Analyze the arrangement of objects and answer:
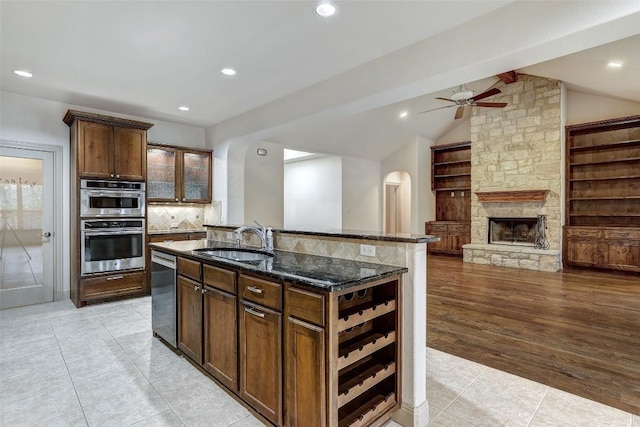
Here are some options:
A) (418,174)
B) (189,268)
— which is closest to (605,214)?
(418,174)

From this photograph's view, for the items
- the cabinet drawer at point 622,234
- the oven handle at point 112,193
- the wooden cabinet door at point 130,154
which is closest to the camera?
the oven handle at point 112,193

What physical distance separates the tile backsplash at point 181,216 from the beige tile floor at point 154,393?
2464mm

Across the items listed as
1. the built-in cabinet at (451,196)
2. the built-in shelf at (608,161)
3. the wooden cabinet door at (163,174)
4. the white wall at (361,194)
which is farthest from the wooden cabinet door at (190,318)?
the built-in shelf at (608,161)

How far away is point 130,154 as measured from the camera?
4.66 metres

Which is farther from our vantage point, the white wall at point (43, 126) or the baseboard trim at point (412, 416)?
the white wall at point (43, 126)

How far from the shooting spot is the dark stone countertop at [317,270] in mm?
1660

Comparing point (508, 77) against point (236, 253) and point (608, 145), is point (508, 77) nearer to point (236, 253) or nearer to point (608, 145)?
point (608, 145)

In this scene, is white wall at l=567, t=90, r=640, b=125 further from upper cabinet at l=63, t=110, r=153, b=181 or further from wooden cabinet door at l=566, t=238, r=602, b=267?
upper cabinet at l=63, t=110, r=153, b=181

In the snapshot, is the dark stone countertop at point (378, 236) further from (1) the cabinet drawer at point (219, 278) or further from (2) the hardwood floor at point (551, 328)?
Answer: (2) the hardwood floor at point (551, 328)

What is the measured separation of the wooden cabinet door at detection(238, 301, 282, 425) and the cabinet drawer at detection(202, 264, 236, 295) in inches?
6.5

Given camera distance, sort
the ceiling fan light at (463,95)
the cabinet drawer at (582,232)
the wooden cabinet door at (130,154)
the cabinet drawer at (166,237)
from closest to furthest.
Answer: the wooden cabinet door at (130,154), the cabinet drawer at (166,237), the ceiling fan light at (463,95), the cabinet drawer at (582,232)

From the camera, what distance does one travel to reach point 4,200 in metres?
4.23

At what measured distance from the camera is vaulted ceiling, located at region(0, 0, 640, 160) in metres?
2.32

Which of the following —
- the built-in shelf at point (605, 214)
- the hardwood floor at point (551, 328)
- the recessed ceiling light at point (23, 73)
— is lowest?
the hardwood floor at point (551, 328)
